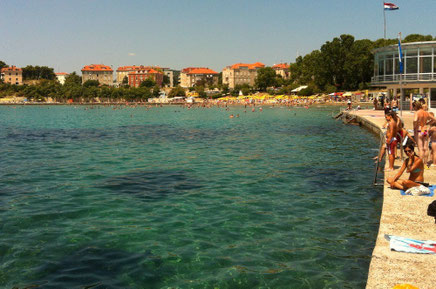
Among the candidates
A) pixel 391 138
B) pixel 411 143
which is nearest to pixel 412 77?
pixel 391 138

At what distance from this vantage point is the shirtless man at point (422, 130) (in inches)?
484

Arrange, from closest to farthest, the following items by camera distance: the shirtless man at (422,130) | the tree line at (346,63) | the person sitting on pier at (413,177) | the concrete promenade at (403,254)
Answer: the concrete promenade at (403,254), the person sitting on pier at (413,177), the shirtless man at (422,130), the tree line at (346,63)

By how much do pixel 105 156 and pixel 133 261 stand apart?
48.5 ft

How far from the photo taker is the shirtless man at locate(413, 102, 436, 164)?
40.3 ft

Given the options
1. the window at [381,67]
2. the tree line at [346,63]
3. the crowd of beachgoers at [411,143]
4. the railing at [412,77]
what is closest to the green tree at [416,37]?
the tree line at [346,63]

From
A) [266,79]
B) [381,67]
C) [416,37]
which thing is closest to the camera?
[381,67]

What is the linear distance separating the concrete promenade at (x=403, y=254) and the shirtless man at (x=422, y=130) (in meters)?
4.12

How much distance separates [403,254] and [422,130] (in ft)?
26.3

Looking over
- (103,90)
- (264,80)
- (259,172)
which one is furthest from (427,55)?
(103,90)

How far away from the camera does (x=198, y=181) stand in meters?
14.2

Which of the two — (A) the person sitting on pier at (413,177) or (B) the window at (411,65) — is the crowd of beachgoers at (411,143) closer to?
(A) the person sitting on pier at (413,177)

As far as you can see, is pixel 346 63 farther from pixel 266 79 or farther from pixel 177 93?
pixel 177 93

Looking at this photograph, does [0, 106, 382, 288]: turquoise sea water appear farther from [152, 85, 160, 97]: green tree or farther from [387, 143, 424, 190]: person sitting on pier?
[152, 85, 160, 97]: green tree

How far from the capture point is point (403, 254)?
18.0 ft
